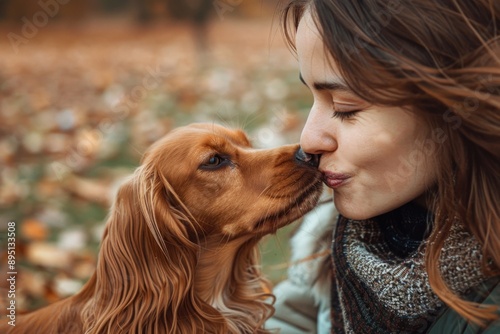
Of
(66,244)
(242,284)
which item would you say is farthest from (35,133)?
(242,284)

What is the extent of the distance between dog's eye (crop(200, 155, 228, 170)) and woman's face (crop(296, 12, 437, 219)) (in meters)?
0.36

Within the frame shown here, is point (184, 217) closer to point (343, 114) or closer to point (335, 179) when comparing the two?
point (335, 179)

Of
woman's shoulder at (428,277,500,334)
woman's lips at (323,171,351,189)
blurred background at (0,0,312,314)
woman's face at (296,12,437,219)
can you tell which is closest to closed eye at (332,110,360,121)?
woman's face at (296,12,437,219)

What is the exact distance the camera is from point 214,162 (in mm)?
2172

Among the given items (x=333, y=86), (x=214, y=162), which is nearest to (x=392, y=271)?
(x=333, y=86)

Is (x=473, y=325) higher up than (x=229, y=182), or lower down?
lower down

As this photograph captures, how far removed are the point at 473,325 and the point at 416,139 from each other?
54 cm

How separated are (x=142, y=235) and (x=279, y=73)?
6.59 meters

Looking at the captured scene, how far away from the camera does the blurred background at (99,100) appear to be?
362 cm

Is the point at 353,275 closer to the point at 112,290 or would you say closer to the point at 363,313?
the point at 363,313

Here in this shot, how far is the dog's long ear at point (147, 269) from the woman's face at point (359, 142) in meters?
0.55

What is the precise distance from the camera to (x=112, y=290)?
2.10m

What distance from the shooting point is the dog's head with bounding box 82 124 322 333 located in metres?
2.08

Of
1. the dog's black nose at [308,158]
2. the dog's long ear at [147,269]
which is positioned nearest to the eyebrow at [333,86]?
the dog's black nose at [308,158]
